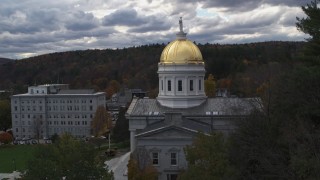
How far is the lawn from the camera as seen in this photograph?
49.8 meters

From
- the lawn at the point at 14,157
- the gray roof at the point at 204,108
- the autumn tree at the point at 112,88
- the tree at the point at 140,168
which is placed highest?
the gray roof at the point at 204,108

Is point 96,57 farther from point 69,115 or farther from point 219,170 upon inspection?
point 219,170

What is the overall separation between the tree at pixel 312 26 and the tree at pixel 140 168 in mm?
12324

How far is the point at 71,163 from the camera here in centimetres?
2634

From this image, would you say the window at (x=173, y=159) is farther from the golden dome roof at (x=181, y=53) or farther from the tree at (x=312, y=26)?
the tree at (x=312, y=26)

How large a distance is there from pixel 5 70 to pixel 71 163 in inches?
6708

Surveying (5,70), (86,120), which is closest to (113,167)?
(86,120)

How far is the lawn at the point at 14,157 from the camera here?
4985 centimetres

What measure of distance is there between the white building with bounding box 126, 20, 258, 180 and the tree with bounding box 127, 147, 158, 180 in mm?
5590

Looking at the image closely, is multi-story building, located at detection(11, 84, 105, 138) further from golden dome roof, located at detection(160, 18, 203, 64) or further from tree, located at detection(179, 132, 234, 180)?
tree, located at detection(179, 132, 234, 180)

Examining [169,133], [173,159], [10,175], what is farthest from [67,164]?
[10,175]

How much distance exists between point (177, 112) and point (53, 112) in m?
45.5

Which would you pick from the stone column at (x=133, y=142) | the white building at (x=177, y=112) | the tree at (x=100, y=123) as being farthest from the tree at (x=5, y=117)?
the stone column at (x=133, y=142)

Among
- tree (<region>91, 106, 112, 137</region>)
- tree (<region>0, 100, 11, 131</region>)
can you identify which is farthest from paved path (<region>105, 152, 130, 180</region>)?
tree (<region>0, 100, 11, 131</region>)
